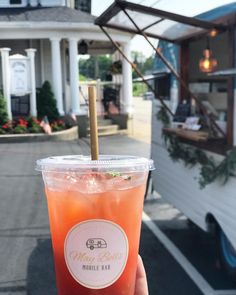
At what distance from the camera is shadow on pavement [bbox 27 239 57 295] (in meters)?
4.37

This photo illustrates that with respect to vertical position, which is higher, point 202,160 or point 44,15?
point 44,15

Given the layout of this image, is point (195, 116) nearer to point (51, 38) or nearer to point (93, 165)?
point (93, 165)

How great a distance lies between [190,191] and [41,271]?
6.10ft

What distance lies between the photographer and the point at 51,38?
49.9ft

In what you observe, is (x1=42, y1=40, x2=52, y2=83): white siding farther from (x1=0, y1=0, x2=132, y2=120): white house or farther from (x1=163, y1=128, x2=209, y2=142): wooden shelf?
(x1=163, y1=128, x2=209, y2=142): wooden shelf

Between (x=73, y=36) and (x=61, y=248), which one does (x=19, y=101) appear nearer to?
(x=73, y=36)

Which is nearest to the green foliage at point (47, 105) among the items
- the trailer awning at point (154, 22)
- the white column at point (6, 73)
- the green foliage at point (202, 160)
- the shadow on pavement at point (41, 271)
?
the white column at point (6, 73)

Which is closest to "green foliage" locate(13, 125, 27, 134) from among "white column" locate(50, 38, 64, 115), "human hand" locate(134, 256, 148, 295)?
"white column" locate(50, 38, 64, 115)

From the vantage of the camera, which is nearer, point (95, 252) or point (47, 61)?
point (95, 252)

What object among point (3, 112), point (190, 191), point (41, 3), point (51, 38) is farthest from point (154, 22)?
point (41, 3)

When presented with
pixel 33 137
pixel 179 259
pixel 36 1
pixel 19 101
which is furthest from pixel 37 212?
pixel 36 1

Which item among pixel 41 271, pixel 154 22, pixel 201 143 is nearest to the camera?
pixel 41 271

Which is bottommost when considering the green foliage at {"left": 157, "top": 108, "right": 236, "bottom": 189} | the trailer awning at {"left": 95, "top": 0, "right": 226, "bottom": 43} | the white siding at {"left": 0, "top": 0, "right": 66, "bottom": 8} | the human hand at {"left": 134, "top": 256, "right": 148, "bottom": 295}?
the green foliage at {"left": 157, "top": 108, "right": 236, "bottom": 189}

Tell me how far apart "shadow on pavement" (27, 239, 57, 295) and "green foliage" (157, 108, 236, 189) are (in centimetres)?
168
